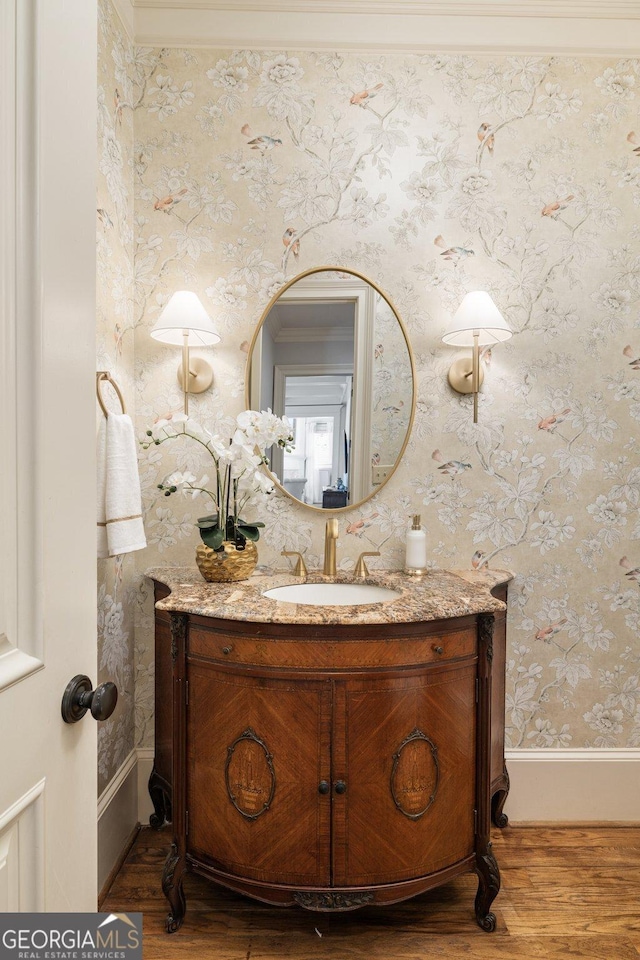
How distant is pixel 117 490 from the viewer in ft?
5.20

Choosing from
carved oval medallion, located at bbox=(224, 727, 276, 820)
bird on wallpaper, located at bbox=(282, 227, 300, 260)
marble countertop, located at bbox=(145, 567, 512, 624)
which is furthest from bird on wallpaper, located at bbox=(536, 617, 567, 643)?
bird on wallpaper, located at bbox=(282, 227, 300, 260)

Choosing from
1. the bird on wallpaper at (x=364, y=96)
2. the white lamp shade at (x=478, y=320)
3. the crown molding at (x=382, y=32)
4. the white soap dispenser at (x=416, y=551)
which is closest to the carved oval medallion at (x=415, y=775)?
the white soap dispenser at (x=416, y=551)

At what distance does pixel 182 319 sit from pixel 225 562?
81cm

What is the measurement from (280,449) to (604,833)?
1.76 meters

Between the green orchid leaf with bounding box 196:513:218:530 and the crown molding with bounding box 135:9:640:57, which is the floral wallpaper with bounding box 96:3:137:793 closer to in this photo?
the crown molding with bounding box 135:9:640:57

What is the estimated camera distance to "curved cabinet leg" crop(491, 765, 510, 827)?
203cm

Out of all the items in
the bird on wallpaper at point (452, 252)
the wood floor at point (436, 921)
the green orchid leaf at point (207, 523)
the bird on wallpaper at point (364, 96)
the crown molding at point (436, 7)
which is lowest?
the wood floor at point (436, 921)

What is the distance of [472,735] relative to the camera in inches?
63.7

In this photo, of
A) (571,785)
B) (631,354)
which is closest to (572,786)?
(571,785)

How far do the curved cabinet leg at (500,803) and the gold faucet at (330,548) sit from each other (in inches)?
37.2

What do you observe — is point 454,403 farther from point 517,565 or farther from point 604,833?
point 604,833

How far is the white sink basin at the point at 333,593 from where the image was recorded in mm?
1863

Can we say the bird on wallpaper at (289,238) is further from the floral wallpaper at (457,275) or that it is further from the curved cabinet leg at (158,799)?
the curved cabinet leg at (158,799)

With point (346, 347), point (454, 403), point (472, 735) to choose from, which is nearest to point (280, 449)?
point (346, 347)
